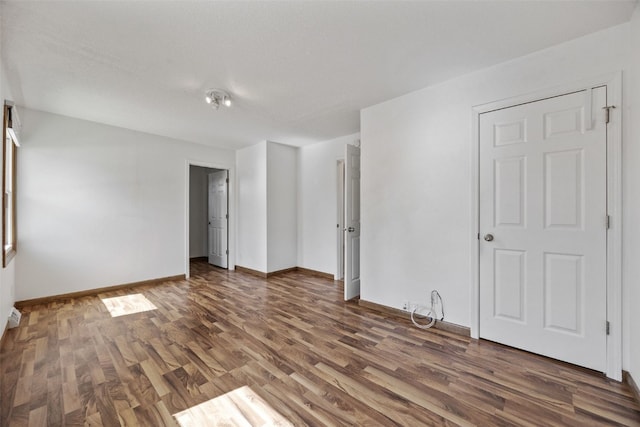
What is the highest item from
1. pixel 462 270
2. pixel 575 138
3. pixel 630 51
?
pixel 630 51

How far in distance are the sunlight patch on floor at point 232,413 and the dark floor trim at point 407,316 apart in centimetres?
177

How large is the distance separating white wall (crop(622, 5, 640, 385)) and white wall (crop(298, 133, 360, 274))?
3.03 meters

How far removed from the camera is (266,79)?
2.56 meters

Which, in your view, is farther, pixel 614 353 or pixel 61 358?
pixel 61 358

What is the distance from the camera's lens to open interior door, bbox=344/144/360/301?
3.55 meters

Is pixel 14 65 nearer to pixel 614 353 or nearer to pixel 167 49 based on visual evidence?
pixel 167 49

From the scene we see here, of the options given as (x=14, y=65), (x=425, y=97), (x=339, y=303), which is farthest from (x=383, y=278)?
(x=14, y=65)

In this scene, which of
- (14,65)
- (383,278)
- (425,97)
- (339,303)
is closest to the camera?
(14,65)

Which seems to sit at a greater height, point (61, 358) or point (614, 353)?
point (614, 353)

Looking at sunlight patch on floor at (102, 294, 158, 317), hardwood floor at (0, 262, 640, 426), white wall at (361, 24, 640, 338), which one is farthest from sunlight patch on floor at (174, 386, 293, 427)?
sunlight patch on floor at (102, 294, 158, 317)

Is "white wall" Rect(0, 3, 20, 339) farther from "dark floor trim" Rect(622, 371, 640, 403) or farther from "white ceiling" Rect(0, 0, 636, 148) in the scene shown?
"dark floor trim" Rect(622, 371, 640, 403)

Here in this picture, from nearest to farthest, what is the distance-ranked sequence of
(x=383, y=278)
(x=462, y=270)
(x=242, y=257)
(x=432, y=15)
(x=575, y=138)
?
(x=432, y=15) < (x=575, y=138) < (x=462, y=270) < (x=383, y=278) < (x=242, y=257)

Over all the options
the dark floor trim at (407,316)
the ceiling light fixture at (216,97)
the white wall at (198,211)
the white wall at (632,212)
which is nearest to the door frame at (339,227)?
the dark floor trim at (407,316)

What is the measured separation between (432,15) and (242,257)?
4.78 metres
